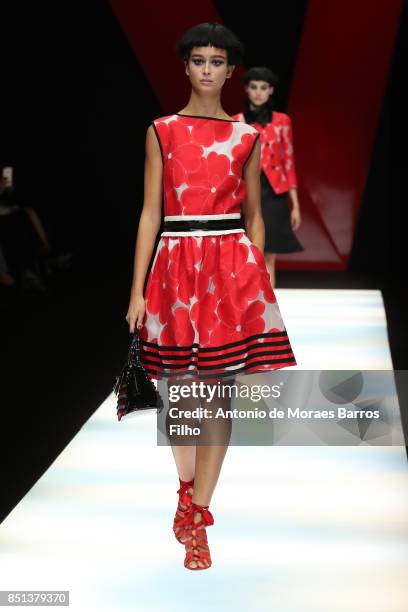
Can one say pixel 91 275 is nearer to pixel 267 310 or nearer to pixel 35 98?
pixel 35 98

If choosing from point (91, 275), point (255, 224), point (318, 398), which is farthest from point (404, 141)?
point (255, 224)

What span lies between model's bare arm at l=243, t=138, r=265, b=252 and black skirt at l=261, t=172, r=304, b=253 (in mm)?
2968

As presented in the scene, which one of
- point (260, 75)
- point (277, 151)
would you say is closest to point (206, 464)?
point (260, 75)

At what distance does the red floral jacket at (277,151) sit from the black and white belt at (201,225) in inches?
109

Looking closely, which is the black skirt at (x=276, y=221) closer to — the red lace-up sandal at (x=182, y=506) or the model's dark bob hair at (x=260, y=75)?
the model's dark bob hair at (x=260, y=75)

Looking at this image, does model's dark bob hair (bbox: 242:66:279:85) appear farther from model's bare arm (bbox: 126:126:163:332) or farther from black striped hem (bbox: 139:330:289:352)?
black striped hem (bbox: 139:330:289:352)

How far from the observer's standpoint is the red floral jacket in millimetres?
5160

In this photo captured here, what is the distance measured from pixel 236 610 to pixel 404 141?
7.70m

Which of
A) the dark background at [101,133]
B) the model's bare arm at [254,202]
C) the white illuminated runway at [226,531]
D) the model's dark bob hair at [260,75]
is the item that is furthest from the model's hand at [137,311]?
the dark background at [101,133]

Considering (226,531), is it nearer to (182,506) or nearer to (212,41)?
(182,506)

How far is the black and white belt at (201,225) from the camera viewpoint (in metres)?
2.29

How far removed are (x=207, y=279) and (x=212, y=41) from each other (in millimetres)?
504

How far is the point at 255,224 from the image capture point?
2410mm

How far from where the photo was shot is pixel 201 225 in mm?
2297
